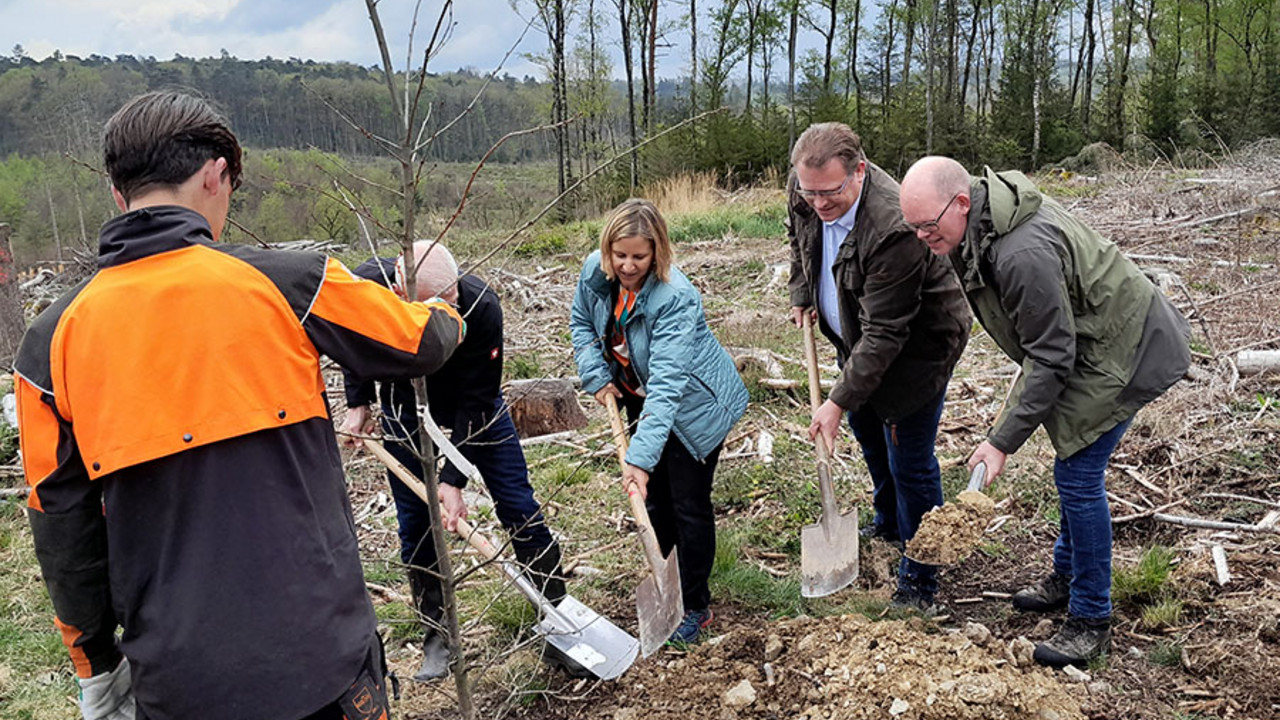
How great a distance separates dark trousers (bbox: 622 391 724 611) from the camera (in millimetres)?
3439

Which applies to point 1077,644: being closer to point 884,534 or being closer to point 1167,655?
point 1167,655

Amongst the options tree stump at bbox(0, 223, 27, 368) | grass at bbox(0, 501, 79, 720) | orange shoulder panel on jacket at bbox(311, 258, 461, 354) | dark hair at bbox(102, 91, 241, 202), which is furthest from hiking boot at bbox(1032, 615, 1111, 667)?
tree stump at bbox(0, 223, 27, 368)

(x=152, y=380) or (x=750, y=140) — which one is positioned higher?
(x=750, y=140)

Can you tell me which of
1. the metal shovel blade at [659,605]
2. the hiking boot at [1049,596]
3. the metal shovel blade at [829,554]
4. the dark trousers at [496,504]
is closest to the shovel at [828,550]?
the metal shovel blade at [829,554]

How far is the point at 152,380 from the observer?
1541 mm

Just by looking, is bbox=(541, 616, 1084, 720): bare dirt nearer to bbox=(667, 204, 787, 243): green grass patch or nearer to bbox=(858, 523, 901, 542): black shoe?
bbox=(858, 523, 901, 542): black shoe

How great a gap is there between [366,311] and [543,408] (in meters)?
4.97

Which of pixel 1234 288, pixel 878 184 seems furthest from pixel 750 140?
pixel 878 184

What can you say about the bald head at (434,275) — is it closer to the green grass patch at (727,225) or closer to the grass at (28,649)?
the grass at (28,649)

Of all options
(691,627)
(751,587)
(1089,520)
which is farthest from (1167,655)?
(691,627)

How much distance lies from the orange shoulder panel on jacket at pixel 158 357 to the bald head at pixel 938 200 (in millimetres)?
2219

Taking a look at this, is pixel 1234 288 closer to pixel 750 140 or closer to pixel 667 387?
pixel 667 387

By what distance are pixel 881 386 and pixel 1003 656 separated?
44.9 inches

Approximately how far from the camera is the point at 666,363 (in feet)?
10.5
